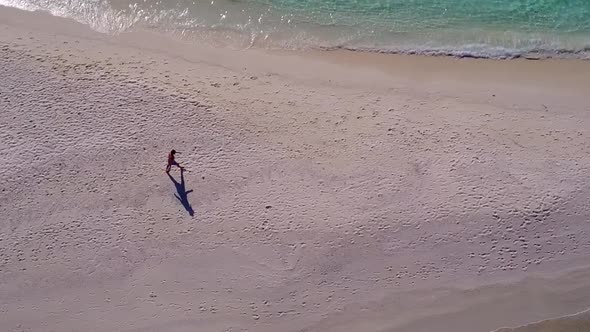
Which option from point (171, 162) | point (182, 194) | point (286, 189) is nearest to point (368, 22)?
point (286, 189)

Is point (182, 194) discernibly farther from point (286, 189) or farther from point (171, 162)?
Result: point (286, 189)

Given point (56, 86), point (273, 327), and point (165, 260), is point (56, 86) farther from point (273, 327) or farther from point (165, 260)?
point (273, 327)

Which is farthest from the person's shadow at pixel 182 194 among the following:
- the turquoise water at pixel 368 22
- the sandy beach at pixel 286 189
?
the turquoise water at pixel 368 22

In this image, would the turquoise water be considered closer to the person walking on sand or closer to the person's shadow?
the person walking on sand

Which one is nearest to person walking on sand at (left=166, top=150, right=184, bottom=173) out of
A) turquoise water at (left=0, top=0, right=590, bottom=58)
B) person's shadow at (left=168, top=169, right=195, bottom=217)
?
person's shadow at (left=168, top=169, right=195, bottom=217)

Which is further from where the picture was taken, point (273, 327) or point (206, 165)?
point (206, 165)

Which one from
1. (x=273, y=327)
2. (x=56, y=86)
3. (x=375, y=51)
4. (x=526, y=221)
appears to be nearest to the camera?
(x=273, y=327)

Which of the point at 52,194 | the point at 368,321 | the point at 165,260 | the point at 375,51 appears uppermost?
the point at 375,51

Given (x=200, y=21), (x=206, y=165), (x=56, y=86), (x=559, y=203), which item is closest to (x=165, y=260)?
(x=206, y=165)
